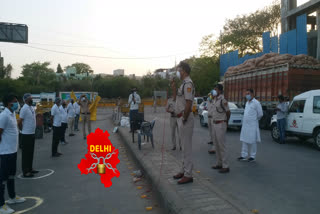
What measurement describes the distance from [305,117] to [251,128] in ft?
11.1

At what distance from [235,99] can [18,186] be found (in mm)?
14686

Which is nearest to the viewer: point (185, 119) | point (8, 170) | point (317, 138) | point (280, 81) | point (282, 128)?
point (8, 170)

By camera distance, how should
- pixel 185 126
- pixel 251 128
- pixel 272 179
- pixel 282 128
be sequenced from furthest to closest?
pixel 282 128, pixel 251 128, pixel 272 179, pixel 185 126

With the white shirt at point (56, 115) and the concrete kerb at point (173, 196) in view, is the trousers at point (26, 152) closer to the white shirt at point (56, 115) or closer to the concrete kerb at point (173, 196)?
the white shirt at point (56, 115)

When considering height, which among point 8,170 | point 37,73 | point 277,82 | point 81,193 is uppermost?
point 37,73

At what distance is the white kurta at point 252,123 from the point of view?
6.84m

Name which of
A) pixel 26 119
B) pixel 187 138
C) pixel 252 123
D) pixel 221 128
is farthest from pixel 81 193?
pixel 252 123

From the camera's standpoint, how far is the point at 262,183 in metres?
5.11

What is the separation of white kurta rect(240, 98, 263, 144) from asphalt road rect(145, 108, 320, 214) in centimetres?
64

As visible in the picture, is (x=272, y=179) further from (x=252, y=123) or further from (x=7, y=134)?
(x=7, y=134)

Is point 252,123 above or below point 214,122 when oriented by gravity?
below

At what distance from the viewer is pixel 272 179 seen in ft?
17.6

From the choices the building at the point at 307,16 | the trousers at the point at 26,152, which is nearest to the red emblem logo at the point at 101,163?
the trousers at the point at 26,152

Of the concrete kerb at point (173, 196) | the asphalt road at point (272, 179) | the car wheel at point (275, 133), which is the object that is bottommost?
the asphalt road at point (272, 179)
